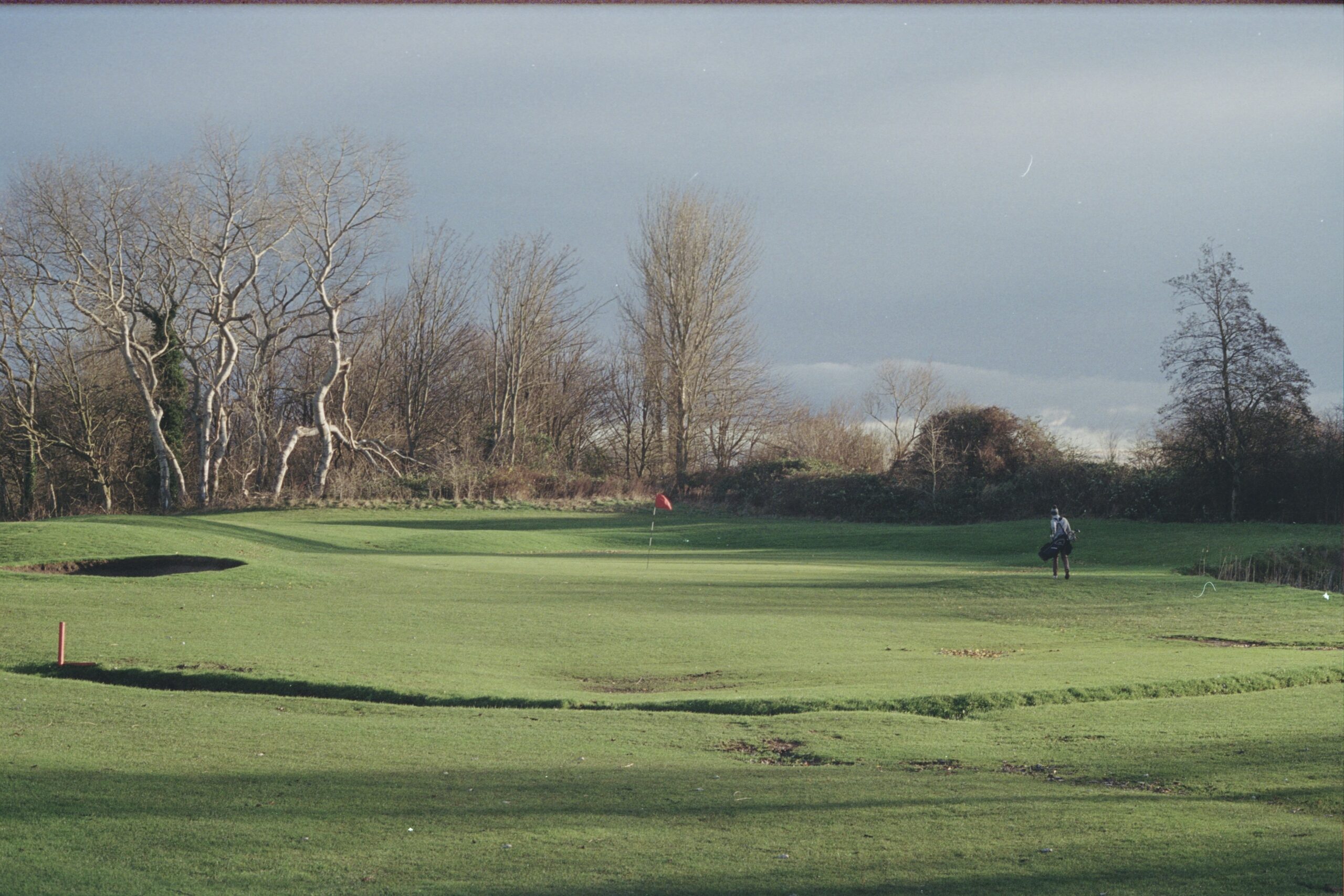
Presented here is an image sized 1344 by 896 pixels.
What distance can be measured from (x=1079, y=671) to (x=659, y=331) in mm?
47951

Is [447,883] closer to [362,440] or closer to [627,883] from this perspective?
[627,883]

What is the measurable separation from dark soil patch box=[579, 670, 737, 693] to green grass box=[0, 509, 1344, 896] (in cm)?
6

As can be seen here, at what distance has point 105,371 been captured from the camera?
5450 centimetres

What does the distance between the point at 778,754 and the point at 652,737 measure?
120 centimetres

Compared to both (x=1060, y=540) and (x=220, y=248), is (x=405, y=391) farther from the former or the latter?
(x=1060, y=540)

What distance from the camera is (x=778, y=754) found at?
9.29m

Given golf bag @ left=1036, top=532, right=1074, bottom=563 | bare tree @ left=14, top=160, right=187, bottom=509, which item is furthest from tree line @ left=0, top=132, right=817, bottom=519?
golf bag @ left=1036, top=532, right=1074, bottom=563

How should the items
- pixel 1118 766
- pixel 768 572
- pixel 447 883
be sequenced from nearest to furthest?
1. pixel 447 883
2. pixel 1118 766
3. pixel 768 572

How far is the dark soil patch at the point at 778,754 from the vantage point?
892cm

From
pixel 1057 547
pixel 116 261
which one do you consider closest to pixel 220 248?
pixel 116 261

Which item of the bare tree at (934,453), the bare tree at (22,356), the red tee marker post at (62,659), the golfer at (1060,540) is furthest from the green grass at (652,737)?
the bare tree at (22,356)

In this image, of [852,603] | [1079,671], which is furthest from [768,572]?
[1079,671]

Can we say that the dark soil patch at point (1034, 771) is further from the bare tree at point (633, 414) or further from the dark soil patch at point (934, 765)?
the bare tree at point (633, 414)

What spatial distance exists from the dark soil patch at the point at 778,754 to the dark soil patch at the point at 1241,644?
9855 millimetres
